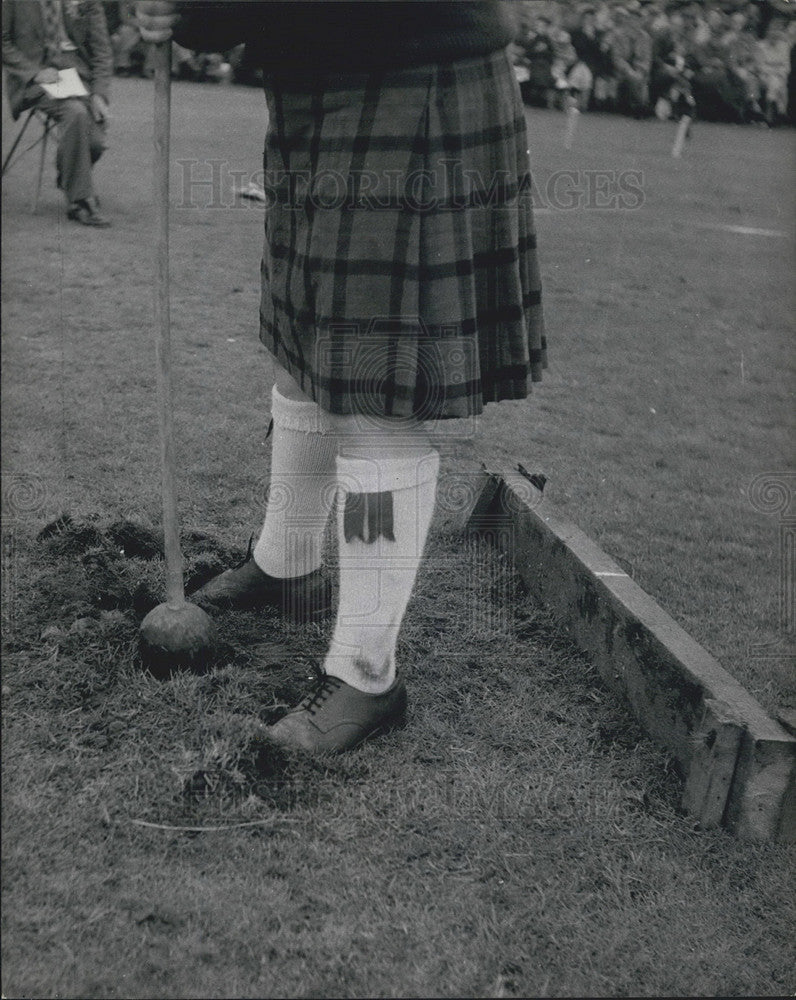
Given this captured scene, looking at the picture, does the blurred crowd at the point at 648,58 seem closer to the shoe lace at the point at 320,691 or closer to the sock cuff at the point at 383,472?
the sock cuff at the point at 383,472

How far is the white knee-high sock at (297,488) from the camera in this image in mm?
2189

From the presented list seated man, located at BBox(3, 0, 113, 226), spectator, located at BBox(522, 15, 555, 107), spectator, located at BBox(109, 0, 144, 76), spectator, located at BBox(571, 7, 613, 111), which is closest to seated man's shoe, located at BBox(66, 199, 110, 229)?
seated man, located at BBox(3, 0, 113, 226)

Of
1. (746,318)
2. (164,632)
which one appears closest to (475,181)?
(164,632)

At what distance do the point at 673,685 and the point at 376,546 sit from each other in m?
0.59

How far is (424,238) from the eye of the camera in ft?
5.75

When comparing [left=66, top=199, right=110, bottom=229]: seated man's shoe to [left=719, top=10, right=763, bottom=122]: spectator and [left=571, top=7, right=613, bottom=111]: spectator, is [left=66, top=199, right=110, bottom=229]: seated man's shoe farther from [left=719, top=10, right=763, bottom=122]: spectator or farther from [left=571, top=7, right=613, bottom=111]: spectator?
[left=719, top=10, right=763, bottom=122]: spectator

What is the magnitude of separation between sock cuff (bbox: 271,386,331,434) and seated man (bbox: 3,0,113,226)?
16.5 feet

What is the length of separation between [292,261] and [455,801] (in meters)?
0.99

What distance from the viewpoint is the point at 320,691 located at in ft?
6.31

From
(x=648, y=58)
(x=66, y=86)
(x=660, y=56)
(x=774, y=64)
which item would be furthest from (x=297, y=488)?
(x=774, y=64)

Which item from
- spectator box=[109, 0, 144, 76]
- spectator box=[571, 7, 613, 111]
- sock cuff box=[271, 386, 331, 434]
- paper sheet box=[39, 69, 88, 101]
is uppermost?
sock cuff box=[271, 386, 331, 434]

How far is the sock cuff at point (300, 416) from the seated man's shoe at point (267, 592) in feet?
1.10

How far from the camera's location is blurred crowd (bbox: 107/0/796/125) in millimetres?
15359

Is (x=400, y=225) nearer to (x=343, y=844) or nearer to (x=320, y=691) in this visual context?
(x=320, y=691)
